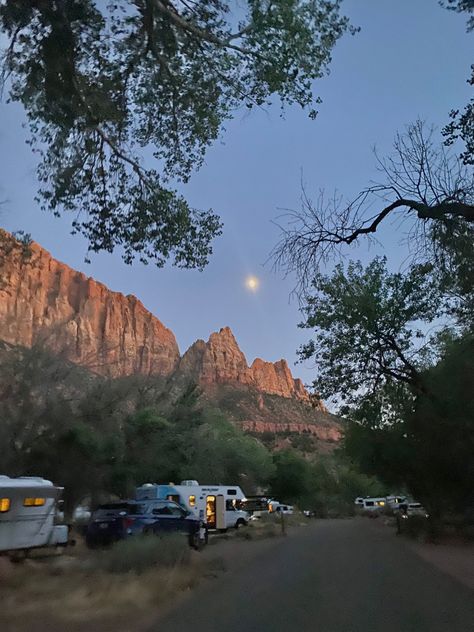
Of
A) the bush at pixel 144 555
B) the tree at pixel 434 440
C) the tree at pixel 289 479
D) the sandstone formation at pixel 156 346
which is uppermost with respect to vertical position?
the sandstone formation at pixel 156 346

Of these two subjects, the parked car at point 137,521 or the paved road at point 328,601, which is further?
the parked car at point 137,521

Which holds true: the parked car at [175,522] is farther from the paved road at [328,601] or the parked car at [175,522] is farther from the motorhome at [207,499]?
the motorhome at [207,499]

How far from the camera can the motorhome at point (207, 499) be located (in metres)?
27.9

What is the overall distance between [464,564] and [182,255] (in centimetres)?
1252

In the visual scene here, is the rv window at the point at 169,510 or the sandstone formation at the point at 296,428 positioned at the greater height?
the sandstone formation at the point at 296,428

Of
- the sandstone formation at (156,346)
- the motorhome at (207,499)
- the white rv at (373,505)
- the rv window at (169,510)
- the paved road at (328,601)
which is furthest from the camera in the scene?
the sandstone formation at (156,346)

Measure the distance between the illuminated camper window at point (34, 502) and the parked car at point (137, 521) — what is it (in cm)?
408

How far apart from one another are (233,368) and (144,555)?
411 feet

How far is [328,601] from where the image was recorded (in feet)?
34.0

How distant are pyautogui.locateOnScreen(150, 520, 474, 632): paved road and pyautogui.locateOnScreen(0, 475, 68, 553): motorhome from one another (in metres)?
5.53

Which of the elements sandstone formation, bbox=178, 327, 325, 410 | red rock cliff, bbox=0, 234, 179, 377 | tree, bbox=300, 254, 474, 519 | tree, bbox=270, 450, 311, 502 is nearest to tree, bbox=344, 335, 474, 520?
tree, bbox=300, 254, 474, 519

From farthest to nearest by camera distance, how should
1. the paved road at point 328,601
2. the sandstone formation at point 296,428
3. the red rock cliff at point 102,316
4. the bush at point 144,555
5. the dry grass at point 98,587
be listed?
the sandstone formation at point 296,428 < the red rock cliff at point 102,316 < the bush at point 144,555 < the dry grass at point 98,587 < the paved road at point 328,601

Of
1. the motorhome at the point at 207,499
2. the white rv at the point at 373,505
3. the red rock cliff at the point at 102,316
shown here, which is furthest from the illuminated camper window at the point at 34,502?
the white rv at the point at 373,505

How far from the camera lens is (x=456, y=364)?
17.8 m
